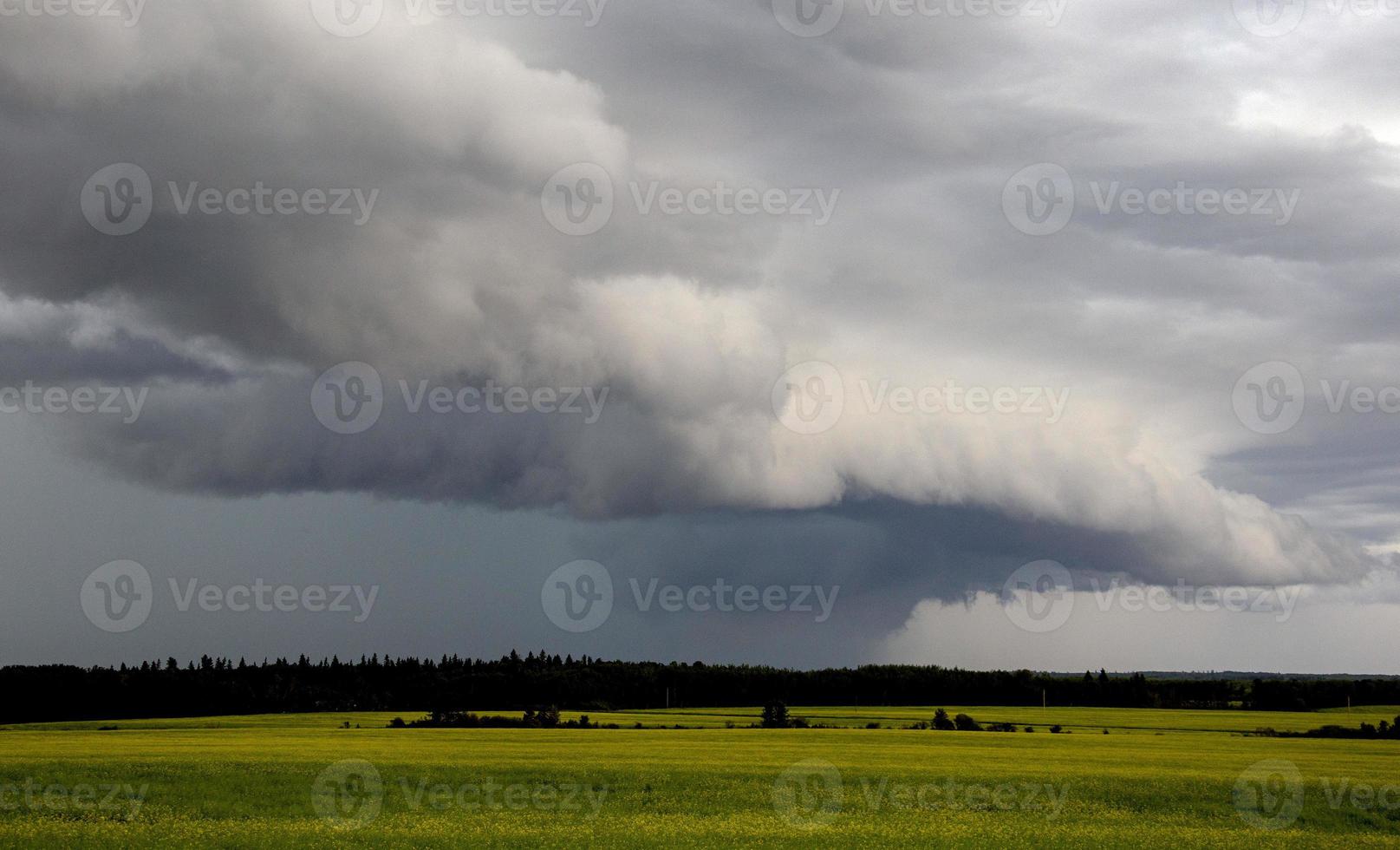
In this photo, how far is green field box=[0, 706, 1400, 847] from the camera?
1804 inches

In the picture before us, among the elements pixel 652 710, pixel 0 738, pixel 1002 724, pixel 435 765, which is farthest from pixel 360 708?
pixel 435 765

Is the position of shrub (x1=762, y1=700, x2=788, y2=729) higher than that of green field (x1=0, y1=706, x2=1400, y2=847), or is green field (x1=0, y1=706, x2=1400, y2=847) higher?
green field (x1=0, y1=706, x2=1400, y2=847)

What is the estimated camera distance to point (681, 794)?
57.3 m

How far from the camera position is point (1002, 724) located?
13412cm

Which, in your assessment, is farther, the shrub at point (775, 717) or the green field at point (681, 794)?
the shrub at point (775, 717)

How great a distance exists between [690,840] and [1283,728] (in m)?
114

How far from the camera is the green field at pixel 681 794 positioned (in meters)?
45.8

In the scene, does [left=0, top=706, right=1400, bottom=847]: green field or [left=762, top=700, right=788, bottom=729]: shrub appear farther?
[left=762, top=700, right=788, bottom=729]: shrub

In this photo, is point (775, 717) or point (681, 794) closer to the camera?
point (681, 794)

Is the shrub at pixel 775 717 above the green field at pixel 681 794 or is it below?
below

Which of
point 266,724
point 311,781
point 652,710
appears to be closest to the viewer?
point 311,781

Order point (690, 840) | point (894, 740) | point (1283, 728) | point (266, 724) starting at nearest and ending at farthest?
point (690, 840) → point (894, 740) → point (1283, 728) → point (266, 724)

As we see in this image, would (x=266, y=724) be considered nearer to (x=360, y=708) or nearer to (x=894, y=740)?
(x=360, y=708)

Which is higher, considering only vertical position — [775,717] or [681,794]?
[681,794]
